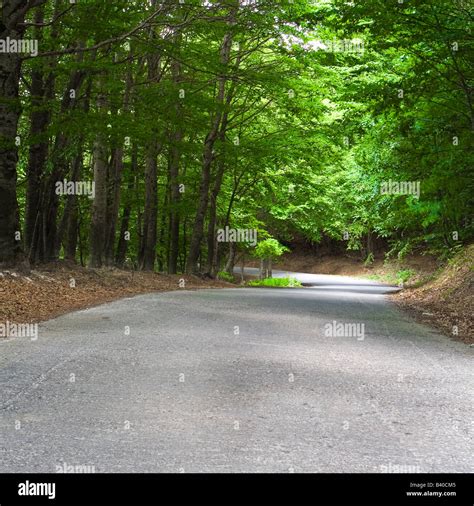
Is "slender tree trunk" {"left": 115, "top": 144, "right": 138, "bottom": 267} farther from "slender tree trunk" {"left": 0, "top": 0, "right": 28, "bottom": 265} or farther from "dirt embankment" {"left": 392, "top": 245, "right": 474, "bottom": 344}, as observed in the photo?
"dirt embankment" {"left": 392, "top": 245, "right": 474, "bottom": 344}

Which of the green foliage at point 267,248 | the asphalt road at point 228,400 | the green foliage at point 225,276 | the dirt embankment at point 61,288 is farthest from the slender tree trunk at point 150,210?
the asphalt road at point 228,400

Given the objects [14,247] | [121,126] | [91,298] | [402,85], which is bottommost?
[91,298]

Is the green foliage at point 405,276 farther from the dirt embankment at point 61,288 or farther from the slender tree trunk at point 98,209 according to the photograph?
the slender tree trunk at point 98,209

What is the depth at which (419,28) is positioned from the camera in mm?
12992

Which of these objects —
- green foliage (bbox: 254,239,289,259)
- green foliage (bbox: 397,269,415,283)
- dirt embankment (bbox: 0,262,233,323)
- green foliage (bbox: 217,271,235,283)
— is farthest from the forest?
green foliage (bbox: 397,269,415,283)

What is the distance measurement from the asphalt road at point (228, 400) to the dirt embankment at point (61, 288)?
155 cm

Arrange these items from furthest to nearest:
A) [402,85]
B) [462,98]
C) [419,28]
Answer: [462,98] → [402,85] → [419,28]

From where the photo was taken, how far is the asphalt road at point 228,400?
455 centimetres

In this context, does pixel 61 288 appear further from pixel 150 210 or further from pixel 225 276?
pixel 225 276

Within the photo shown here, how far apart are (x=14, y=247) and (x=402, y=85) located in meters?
10.1

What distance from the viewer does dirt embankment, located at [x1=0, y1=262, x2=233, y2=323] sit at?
40.1 feet

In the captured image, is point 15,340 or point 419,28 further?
point 419,28
